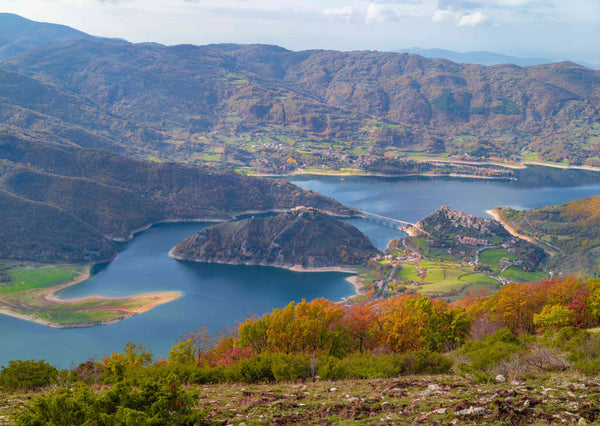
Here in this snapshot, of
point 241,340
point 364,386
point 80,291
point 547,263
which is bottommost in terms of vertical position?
point 80,291

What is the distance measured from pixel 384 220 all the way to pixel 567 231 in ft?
136

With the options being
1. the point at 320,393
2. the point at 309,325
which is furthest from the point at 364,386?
the point at 309,325

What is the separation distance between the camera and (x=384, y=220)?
12769cm

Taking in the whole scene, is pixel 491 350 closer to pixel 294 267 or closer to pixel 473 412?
pixel 473 412

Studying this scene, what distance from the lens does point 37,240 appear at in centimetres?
9769

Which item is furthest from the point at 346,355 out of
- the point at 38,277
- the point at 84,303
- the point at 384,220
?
the point at 384,220

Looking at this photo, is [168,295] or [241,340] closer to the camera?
[241,340]

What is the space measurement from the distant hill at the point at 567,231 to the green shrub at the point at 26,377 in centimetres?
8502

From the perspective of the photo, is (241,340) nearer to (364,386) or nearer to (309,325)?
(309,325)

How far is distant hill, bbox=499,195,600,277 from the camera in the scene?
91.5 metres

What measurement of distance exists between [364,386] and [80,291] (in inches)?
2861

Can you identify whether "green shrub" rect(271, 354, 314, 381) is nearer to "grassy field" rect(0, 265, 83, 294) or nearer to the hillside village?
the hillside village

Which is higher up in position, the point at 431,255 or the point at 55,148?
the point at 55,148

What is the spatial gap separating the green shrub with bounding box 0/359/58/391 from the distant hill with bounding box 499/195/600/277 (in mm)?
85021
